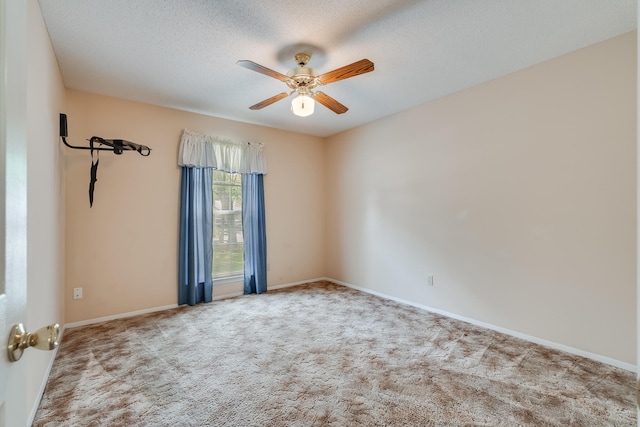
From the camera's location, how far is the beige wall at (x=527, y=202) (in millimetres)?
2355

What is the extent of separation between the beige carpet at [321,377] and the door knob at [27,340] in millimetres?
1427

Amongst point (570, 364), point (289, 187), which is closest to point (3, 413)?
point (570, 364)

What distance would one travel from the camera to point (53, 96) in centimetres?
250

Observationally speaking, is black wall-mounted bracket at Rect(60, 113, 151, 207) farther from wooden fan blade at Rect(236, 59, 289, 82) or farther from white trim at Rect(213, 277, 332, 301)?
white trim at Rect(213, 277, 332, 301)

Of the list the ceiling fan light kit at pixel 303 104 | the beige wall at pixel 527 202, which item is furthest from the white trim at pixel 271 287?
the ceiling fan light kit at pixel 303 104

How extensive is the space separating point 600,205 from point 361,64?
2.26m

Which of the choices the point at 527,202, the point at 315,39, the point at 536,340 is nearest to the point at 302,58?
the point at 315,39

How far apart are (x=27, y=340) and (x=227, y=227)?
3.75 metres

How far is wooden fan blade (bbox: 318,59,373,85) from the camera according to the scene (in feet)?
6.82

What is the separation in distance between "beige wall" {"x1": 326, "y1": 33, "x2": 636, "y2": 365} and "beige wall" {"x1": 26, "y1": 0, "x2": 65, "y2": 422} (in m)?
3.61

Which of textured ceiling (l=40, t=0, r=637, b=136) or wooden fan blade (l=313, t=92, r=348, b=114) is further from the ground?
textured ceiling (l=40, t=0, r=637, b=136)

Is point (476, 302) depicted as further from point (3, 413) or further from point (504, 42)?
point (3, 413)

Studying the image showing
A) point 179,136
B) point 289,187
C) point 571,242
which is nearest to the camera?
point 571,242

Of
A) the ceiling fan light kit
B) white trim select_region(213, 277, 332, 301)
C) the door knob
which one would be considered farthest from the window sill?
the door knob
